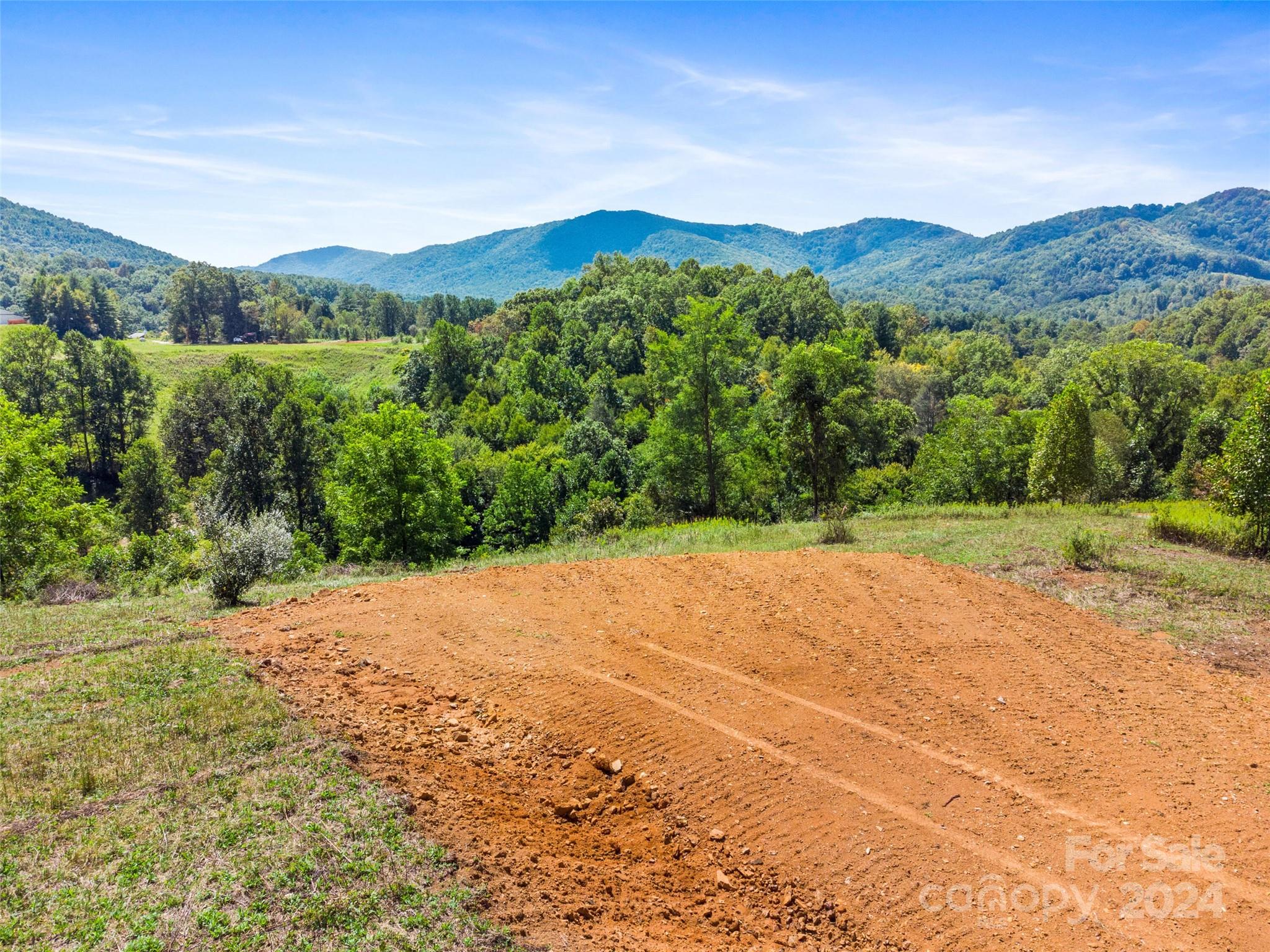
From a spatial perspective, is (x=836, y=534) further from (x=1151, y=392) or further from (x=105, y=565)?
(x=1151, y=392)

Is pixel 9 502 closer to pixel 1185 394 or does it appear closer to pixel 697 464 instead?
pixel 697 464

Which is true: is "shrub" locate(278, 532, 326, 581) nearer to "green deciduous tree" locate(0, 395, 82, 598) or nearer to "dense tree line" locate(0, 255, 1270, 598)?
"dense tree line" locate(0, 255, 1270, 598)

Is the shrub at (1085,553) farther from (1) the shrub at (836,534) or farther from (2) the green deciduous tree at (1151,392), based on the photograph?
(2) the green deciduous tree at (1151,392)

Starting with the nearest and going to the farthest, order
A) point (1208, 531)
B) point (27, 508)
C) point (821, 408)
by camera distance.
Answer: point (1208, 531) < point (27, 508) < point (821, 408)

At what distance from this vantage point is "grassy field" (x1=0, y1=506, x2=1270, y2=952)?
5.13 metres

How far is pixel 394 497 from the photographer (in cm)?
2983

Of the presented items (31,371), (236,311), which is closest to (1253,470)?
(31,371)

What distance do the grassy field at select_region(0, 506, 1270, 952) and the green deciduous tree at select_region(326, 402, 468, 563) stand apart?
689 inches

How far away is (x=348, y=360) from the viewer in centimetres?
10456

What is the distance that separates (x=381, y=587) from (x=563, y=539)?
8.46 m

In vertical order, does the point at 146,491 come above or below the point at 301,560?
below

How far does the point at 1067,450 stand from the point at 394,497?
29200 millimetres

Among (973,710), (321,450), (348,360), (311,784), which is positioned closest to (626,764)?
(311,784)

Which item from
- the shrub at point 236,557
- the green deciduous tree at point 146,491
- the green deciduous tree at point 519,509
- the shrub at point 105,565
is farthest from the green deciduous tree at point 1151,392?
the green deciduous tree at point 146,491
